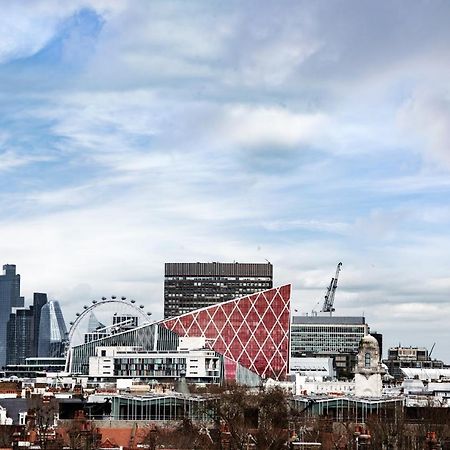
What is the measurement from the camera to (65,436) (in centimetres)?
11419

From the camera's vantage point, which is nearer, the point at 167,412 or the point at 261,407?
the point at 261,407

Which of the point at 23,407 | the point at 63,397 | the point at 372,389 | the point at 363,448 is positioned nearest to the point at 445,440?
the point at 363,448

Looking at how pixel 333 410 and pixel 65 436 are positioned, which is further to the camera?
pixel 333 410

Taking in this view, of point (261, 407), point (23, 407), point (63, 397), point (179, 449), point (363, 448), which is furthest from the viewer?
point (63, 397)

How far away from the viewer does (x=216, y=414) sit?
11969cm

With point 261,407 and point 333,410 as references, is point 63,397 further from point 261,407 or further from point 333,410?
point 261,407

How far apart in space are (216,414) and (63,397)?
5511 cm

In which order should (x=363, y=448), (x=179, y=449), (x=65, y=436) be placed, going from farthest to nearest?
(x=65, y=436) < (x=363, y=448) < (x=179, y=449)

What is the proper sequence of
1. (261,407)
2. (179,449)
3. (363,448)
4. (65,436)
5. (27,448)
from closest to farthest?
(27,448)
(179,449)
(363,448)
(65,436)
(261,407)

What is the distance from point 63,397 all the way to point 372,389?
1663 inches

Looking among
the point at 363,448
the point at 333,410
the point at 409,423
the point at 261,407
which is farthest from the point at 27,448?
the point at 333,410

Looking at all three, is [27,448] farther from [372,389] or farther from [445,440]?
[372,389]

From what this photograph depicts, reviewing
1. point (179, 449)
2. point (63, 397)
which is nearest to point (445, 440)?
point (179, 449)

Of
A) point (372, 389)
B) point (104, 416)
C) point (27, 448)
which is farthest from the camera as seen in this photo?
point (372, 389)
